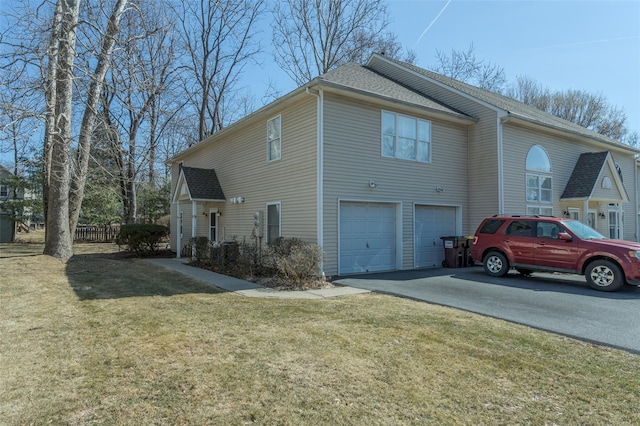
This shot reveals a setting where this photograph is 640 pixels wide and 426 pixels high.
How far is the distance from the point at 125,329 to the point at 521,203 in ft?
42.6

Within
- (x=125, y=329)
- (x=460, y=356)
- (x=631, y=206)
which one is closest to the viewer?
(x=460, y=356)

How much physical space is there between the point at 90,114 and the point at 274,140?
6.63m

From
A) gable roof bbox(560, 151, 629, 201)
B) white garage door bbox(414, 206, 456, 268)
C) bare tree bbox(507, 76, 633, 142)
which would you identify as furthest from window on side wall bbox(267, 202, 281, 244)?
bare tree bbox(507, 76, 633, 142)

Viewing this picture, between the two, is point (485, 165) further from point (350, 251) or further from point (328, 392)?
point (328, 392)

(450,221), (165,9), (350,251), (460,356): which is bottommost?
(460,356)

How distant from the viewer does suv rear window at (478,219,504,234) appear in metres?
10.6

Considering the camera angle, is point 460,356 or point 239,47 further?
point 239,47

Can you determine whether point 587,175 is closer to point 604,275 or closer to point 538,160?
point 538,160

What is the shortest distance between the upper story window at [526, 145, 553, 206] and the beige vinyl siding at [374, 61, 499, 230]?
1.92 metres

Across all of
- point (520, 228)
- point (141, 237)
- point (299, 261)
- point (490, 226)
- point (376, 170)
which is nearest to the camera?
point (299, 261)

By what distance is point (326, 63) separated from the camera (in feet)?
79.4

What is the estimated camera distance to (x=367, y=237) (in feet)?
36.6

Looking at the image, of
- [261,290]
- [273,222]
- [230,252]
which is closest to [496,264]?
[261,290]

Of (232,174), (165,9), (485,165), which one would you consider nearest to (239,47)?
(232,174)
